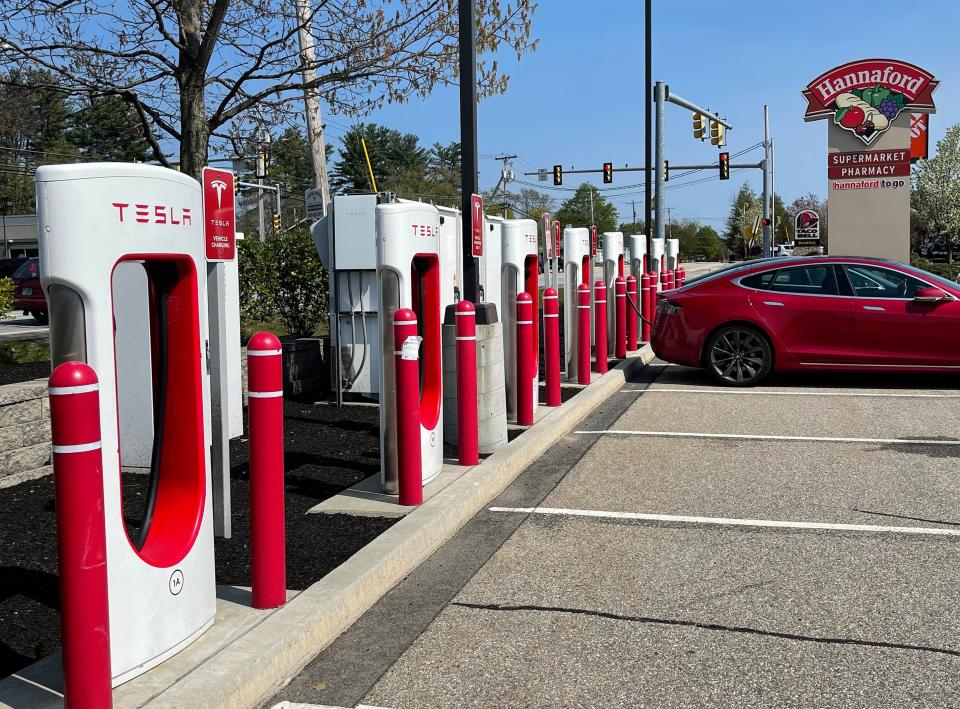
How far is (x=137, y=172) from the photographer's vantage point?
3.53m

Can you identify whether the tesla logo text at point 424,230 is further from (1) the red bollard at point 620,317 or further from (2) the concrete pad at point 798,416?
(1) the red bollard at point 620,317

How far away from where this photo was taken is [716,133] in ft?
125

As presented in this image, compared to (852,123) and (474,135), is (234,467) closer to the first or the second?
(474,135)

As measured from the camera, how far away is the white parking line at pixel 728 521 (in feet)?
19.1

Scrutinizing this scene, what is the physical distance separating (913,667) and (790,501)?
8.81 ft

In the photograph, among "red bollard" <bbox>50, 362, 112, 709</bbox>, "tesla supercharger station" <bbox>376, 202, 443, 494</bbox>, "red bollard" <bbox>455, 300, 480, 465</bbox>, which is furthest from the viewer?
"red bollard" <bbox>455, 300, 480, 465</bbox>

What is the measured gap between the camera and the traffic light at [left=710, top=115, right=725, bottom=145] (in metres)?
37.9

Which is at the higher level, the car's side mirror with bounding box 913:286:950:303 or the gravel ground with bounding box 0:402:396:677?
the car's side mirror with bounding box 913:286:950:303

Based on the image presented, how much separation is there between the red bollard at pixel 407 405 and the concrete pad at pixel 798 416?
385 centimetres

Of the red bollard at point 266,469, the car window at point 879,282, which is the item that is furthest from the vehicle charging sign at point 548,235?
the red bollard at point 266,469

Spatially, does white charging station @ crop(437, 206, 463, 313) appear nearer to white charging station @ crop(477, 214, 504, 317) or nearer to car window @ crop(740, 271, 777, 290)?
white charging station @ crop(477, 214, 504, 317)

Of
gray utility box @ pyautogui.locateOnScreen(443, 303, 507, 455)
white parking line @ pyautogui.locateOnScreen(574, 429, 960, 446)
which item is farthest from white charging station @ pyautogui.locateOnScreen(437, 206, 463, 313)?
white parking line @ pyautogui.locateOnScreen(574, 429, 960, 446)

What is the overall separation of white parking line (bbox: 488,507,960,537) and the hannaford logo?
18830 mm

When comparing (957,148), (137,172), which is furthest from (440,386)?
(957,148)
